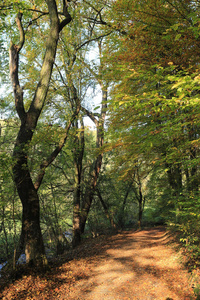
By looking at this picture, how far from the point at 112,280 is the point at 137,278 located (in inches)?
26.0

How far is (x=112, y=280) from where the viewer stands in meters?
5.02

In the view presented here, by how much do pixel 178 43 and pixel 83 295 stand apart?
20.9 feet

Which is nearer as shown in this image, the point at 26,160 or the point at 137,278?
the point at 137,278

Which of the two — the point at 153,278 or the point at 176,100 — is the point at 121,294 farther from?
the point at 176,100

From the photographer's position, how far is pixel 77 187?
32.2ft

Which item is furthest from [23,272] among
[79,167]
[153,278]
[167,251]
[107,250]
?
[79,167]

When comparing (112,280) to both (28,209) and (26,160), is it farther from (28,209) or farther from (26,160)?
(26,160)

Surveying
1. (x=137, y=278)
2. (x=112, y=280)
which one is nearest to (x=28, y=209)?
(x=112, y=280)

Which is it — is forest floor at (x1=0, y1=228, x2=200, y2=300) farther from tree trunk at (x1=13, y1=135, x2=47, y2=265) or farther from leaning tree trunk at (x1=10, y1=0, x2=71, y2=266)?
leaning tree trunk at (x1=10, y1=0, x2=71, y2=266)

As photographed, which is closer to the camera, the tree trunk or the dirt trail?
the dirt trail

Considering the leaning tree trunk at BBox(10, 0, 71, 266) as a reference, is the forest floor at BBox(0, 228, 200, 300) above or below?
below

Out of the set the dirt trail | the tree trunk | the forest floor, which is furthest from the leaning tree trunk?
the dirt trail

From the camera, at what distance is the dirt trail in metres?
4.30

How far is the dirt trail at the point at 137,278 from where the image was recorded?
14.1 ft
